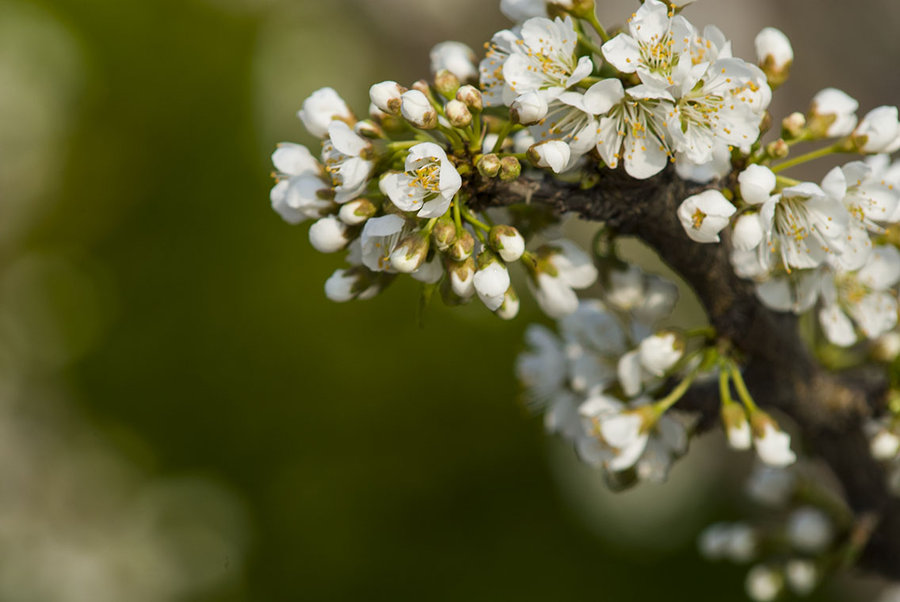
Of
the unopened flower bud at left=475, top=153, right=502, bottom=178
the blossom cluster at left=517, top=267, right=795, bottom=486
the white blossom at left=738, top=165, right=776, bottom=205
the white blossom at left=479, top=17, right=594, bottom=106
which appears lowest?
the blossom cluster at left=517, top=267, right=795, bottom=486

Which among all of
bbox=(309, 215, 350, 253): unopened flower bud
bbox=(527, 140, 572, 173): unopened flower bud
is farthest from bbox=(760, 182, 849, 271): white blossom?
bbox=(309, 215, 350, 253): unopened flower bud

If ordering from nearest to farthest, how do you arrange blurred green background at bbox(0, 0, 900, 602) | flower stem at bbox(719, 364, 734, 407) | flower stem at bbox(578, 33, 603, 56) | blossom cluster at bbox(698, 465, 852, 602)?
1. flower stem at bbox(578, 33, 603, 56)
2. flower stem at bbox(719, 364, 734, 407)
3. blossom cluster at bbox(698, 465, 852, 602)
4. blurred green background at bbox(0, 0, 900, 602)

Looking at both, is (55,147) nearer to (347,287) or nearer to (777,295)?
(347,287)

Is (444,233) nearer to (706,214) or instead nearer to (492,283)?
(492,283)

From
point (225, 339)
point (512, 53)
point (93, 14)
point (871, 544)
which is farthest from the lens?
point (93, 14)

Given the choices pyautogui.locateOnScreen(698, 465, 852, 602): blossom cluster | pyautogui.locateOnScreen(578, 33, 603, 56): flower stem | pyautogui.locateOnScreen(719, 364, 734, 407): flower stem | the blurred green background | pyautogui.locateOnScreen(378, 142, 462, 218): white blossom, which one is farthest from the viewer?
the blurred green background

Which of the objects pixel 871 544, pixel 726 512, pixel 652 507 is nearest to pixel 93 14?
pixel 652 507

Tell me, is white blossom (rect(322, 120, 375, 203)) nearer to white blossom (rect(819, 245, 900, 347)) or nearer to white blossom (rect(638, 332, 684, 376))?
white blossom (rect(638, 332, 684, 376))

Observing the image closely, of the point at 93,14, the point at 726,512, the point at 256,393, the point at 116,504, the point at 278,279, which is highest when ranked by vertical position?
the point at 93,14
